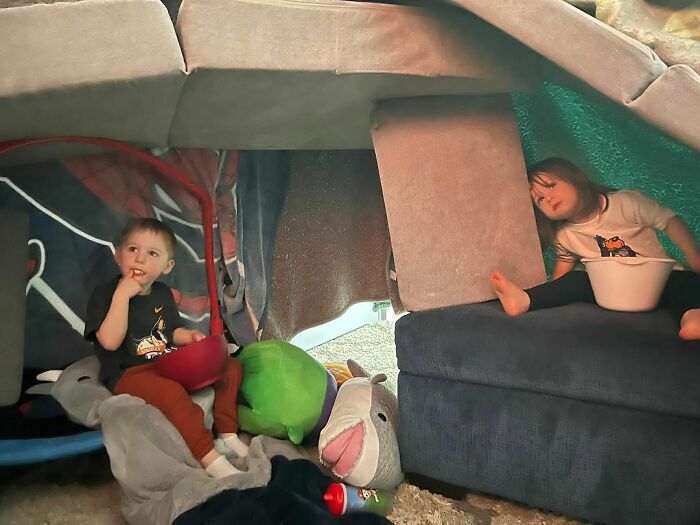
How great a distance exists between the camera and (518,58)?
122cm

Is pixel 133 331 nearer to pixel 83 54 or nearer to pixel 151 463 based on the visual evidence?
pixel 151 463

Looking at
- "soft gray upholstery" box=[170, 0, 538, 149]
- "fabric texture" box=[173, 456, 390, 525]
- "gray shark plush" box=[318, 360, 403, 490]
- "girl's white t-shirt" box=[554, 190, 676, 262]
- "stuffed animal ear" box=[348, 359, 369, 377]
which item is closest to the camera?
"fabric texture" box=[173, 456, 390, 525]

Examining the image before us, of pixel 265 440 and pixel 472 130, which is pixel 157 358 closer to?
pixel 265 440

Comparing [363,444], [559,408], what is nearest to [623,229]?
[559,408]

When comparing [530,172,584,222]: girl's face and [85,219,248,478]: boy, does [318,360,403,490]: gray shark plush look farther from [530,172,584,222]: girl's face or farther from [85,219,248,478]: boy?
[530,172,584,222]: girl's face

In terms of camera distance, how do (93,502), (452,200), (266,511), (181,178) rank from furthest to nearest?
1. (181,178)
2. (452,200)
3. (93,502)
4. (266,511)

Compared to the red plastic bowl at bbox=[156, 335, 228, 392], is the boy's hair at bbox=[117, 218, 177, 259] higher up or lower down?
higher up

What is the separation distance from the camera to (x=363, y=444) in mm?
1128

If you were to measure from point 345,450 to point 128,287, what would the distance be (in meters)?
0.51

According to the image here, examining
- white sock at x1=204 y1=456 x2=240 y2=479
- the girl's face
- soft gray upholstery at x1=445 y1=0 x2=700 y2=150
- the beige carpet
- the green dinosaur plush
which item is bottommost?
the beige carpet

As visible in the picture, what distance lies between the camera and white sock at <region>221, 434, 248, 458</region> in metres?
1.24

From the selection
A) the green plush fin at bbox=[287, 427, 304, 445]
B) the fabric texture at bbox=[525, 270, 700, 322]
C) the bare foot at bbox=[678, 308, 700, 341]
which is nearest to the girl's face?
the fabric texture at bbox=[525, 270, 700, 322]

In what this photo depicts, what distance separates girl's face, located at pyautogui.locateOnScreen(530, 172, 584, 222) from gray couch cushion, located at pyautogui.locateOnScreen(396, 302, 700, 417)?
8.7 inches

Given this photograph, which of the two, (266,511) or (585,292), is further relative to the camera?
(585,292)
